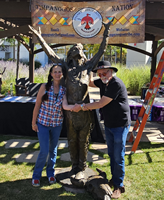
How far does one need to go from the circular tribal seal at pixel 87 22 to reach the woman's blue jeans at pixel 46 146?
12.0 feet

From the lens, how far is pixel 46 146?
3.06 metres

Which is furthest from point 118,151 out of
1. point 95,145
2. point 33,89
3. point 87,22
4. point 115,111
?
point 33,89

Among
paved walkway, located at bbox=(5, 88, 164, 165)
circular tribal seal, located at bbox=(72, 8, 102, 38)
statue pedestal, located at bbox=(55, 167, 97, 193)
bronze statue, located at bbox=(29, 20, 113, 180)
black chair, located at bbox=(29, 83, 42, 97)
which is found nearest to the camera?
bronze statue, located at bbox=(29, 20, 113, 180)

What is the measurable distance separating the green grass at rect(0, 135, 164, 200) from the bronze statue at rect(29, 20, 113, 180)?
47 centimetres

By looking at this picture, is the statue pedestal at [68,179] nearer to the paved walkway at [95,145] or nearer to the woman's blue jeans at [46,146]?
the woman's blue jeans at [46,146]

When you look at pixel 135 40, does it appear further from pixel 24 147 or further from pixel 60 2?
pixel 24 147

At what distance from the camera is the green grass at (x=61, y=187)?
3.03 meters

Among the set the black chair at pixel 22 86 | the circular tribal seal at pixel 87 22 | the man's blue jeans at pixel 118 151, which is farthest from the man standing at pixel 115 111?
the black chair at pixel 22 86

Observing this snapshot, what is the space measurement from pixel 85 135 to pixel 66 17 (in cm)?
405

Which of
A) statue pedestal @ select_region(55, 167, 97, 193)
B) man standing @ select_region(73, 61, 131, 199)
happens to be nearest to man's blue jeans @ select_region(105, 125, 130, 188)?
man standing @ select_region(73, 61, 131, 199)

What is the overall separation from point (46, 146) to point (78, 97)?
0.83 m

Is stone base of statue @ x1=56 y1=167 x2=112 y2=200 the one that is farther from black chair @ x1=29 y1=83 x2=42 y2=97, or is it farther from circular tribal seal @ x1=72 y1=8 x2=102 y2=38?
black chair @ x1=29 y1=83 x2=42 y2=97

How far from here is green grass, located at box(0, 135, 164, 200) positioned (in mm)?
3027

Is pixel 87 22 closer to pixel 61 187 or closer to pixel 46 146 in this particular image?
pixel 46 146
